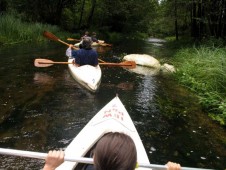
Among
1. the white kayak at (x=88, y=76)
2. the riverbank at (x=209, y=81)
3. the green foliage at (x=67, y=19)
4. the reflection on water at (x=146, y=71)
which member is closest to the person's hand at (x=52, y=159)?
the riverbank at (x=209, y=81)

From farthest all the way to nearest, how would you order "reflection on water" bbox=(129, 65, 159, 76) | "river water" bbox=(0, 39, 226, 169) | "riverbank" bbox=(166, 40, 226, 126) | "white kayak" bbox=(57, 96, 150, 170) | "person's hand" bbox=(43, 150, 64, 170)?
"reflection on water" bbox=(129, 65, 159, 76), "riverbank" bbox=(166, 40, 226, 126), "river water" bbox=(0, 39, 226, 169), "white kayak" bbox=(57, 96, 150, 170), "person's hand" bbox=(43, 150, 64, 170)

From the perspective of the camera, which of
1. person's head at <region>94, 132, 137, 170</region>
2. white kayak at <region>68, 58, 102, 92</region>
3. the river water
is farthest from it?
white kayak at <region>68, 58, 102, 92</region>

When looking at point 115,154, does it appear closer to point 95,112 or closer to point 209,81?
point 95,112

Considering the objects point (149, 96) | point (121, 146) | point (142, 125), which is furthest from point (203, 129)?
point (121, 146)

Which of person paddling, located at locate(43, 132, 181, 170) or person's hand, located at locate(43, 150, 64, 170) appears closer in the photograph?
person paddling, located at locate(43, 132, 181, 170)

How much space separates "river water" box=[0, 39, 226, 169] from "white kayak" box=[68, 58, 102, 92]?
20 centimetres

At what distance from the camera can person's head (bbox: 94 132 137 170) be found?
5.16 ft

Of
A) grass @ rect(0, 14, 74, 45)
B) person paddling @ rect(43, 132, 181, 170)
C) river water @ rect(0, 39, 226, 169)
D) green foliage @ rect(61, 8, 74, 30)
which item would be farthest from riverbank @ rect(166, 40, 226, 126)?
green foliage @ rect(61, 8, 74, 30)

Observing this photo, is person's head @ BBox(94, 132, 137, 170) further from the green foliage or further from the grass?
the green foliage

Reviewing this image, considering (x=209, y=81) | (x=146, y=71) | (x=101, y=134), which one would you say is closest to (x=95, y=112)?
(x=101, y=134)

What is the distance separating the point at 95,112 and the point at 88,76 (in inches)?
61.8

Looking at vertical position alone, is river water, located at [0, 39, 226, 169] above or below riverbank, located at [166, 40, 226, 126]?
below

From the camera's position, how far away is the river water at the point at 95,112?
474cm

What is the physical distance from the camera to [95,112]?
249 inches
